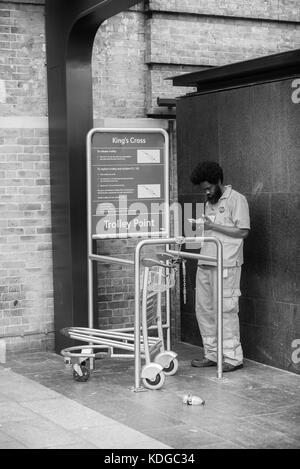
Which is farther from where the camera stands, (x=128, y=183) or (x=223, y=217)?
(x=128, y=183)

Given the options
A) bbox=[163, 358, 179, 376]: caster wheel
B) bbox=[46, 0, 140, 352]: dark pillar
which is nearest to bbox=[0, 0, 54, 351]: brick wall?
bbox=[46, 0, 140, 352]: dark pillar

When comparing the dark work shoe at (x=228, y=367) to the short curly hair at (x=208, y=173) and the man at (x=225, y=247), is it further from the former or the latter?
the short curly hair at (x=208, y=173)

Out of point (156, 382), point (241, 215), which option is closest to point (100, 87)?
point (241, 215)

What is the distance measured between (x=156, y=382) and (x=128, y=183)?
2.24 meters

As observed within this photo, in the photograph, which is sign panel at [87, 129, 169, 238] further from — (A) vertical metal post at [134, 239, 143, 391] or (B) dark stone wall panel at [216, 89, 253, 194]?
(A) vertical metal post at [134, 239, 143, 391]

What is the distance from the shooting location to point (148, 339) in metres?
8.30

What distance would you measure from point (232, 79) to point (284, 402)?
347 centimetres

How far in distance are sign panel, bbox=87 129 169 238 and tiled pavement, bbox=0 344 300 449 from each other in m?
1.36

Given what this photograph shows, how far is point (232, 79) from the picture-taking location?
30.6 ft

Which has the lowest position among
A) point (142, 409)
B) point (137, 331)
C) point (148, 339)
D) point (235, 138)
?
point (142, 409)

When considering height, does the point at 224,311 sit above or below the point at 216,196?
below

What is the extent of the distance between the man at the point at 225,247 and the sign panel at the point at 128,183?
2.34 feet

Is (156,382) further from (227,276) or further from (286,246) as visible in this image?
(286,246)

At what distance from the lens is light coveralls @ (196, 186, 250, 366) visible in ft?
27.7
